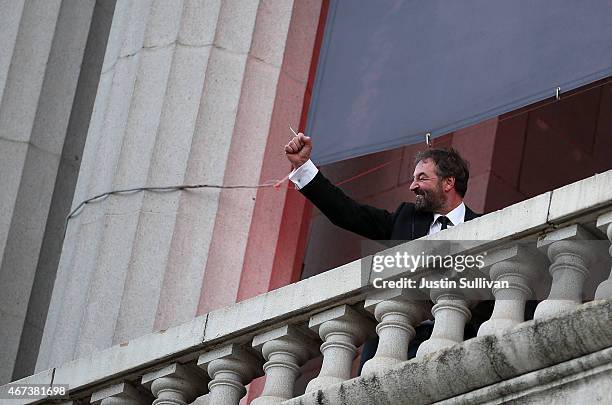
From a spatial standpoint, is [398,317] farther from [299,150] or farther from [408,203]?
[299,150]

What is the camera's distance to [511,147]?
16875 millimetres

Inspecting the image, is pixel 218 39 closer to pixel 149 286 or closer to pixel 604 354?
pixel 149 286

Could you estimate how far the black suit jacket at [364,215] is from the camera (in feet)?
37.7

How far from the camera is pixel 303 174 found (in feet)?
38.3

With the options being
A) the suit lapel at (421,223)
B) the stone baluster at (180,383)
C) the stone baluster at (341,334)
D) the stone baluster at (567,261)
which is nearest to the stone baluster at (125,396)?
the stone baluster at (180,383)

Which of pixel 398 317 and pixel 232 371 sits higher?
pixel 232 371

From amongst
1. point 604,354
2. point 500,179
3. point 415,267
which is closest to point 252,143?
point 500,179

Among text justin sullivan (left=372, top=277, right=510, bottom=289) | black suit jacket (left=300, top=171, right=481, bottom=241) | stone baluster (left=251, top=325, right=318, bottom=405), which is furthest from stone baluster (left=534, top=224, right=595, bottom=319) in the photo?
black suit jacket (left=300, top=171, right=481, bottom=241)

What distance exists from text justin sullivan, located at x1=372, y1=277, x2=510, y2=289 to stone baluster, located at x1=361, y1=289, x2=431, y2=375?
3cm

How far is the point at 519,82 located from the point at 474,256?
3071 millimetres

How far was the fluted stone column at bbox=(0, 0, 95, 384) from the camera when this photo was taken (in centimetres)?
1545

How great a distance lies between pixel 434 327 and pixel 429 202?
1.79m

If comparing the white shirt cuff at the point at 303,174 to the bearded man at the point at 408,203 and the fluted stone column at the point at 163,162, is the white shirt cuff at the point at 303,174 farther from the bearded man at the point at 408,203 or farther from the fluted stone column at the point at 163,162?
the fluted stone column at the point at 163,162

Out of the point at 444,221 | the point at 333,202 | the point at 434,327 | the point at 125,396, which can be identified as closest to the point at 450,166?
the point at 444,221
